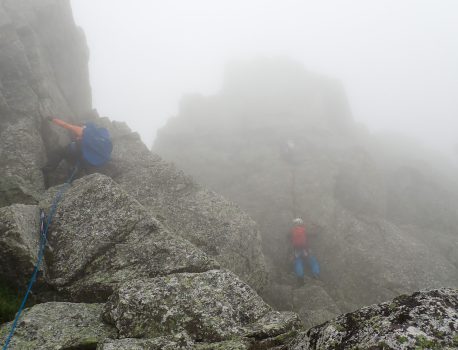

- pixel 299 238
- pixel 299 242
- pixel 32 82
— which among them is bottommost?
pixel 299 242

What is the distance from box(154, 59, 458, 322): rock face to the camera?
1135 inches

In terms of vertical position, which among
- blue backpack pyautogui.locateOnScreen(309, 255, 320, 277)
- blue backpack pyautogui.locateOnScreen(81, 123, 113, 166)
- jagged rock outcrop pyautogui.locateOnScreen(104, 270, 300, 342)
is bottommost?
blue backpack pyautogui.locateOnScreen(309, 255, 320, 277)

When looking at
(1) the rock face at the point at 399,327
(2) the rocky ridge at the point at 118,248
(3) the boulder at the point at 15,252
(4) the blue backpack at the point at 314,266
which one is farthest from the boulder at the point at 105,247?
(4) the blue backpack at the point at 314,266

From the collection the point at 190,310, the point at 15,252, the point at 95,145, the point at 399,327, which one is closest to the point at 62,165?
the point at 95,145

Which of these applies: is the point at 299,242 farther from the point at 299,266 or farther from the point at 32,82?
the point at 32,82

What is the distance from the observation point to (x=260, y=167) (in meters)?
43.8

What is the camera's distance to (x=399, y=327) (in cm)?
671

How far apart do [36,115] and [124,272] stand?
16.2m

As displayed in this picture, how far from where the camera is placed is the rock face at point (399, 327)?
6375 mm

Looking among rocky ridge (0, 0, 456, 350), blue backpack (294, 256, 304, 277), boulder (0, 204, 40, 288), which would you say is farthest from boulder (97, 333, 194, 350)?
blue backpack (294, 256, 304, 277)

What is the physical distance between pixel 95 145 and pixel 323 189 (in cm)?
2499

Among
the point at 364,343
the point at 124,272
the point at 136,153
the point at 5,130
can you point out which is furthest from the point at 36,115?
the point at 364,343

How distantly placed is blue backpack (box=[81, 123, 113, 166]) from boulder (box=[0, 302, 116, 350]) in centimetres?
1277

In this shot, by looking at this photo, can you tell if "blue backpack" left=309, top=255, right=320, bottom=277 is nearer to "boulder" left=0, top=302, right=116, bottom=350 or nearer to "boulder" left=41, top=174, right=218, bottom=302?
"boulder" left=41, top=174, right=218, bottom=302
